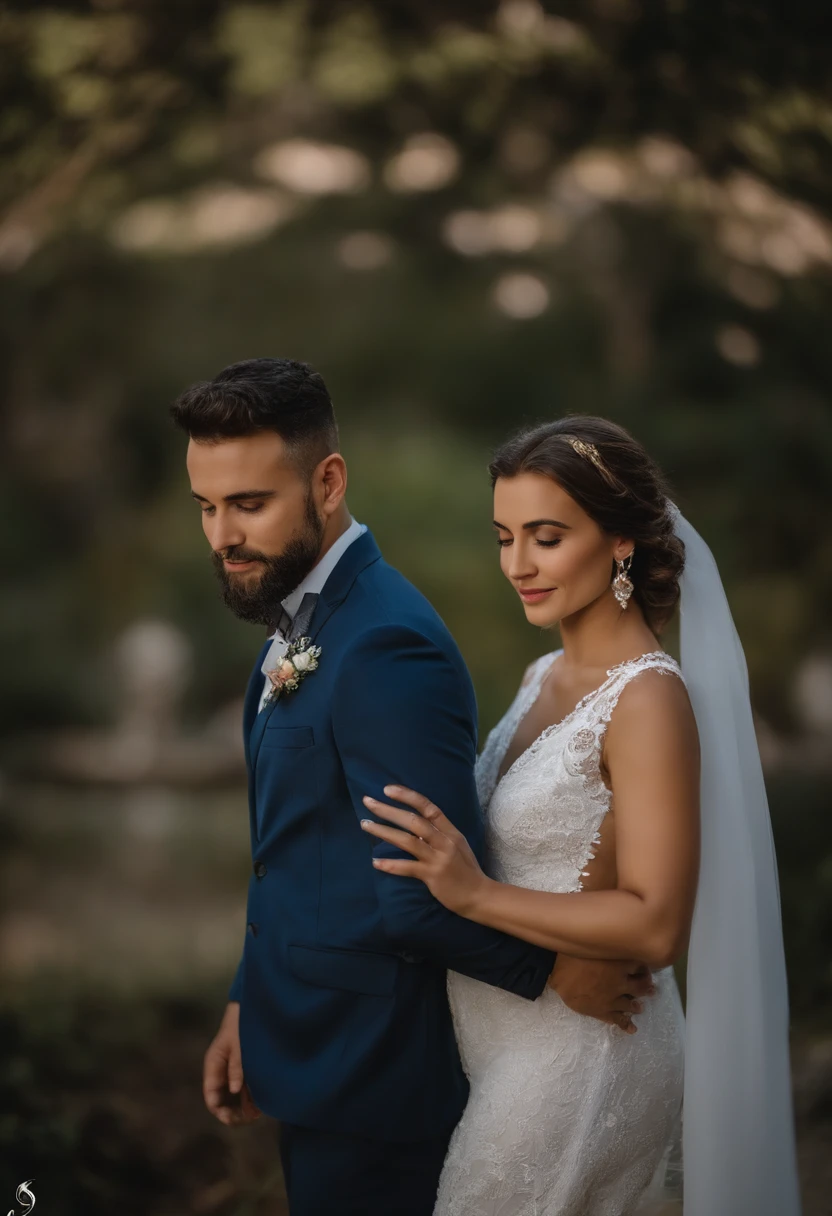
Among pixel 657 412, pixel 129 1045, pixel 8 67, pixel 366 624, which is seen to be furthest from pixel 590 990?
pixel 657 412

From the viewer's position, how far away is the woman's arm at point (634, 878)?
1964 millimetres

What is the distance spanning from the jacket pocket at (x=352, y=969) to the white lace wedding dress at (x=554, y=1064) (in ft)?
0.72

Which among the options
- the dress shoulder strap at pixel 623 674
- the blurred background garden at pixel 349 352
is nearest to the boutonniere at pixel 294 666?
the dress shoulder strap at pixel 623 674

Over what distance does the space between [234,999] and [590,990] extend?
2.50 feet

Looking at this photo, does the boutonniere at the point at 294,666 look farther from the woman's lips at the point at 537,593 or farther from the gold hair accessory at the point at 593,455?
the gold hair accessory at the point at 593,455

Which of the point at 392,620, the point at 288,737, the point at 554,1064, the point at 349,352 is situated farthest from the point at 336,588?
the point at 349,352

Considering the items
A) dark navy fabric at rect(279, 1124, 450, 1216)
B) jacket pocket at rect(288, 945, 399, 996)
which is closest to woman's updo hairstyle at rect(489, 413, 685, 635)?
jacket pocket at rect(288, 945, 399, 996)

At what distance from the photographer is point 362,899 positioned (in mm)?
2029

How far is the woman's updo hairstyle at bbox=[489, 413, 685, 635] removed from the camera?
213cm

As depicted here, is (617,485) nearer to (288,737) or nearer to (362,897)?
(288,737)

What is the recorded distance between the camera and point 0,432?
663 centimetres

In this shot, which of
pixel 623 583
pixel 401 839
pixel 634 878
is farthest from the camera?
pixel 623 583

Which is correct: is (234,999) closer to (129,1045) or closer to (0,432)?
(129,1045)

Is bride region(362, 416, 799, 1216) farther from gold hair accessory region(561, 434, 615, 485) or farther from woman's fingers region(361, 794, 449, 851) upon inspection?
woman's fingers region(361, 794, 449, 851)
